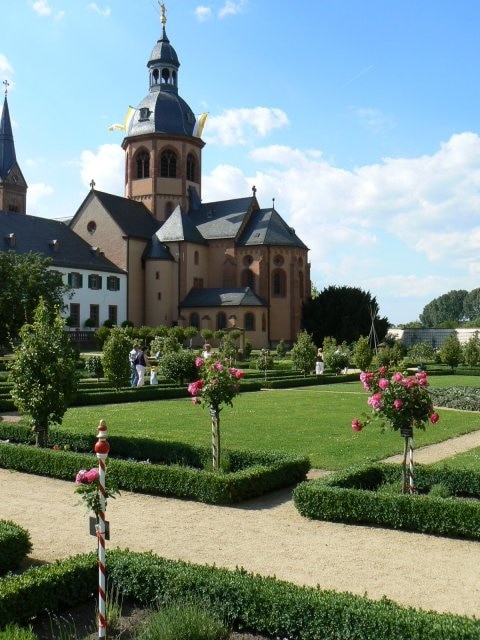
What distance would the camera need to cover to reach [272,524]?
9555 millimetres

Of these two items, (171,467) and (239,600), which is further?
(171,467)

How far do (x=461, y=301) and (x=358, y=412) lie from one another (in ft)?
432

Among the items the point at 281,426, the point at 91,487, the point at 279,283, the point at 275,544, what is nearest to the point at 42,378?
the point at 281,426

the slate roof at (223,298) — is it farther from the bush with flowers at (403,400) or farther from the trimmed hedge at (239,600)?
the trimmed hedge at (239,600)

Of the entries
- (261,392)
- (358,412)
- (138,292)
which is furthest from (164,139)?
(358,412)

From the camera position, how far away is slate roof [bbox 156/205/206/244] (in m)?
65.0

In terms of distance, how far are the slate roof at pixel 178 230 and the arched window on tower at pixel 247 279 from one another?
17.5 feet

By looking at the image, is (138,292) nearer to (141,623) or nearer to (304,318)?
(304,318)

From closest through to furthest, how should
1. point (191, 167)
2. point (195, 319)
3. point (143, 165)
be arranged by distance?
point (195, 319)
point (143, 165)
point (191, 167)

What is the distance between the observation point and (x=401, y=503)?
921cm

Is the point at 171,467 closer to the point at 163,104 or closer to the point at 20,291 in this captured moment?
the point at 20,291

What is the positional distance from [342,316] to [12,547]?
57390 millimetres

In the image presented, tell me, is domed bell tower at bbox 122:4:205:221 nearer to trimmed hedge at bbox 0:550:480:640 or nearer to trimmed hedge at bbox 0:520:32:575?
trimmed hedge at bbox 0:520:32:575

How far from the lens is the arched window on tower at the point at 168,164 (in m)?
69.1
